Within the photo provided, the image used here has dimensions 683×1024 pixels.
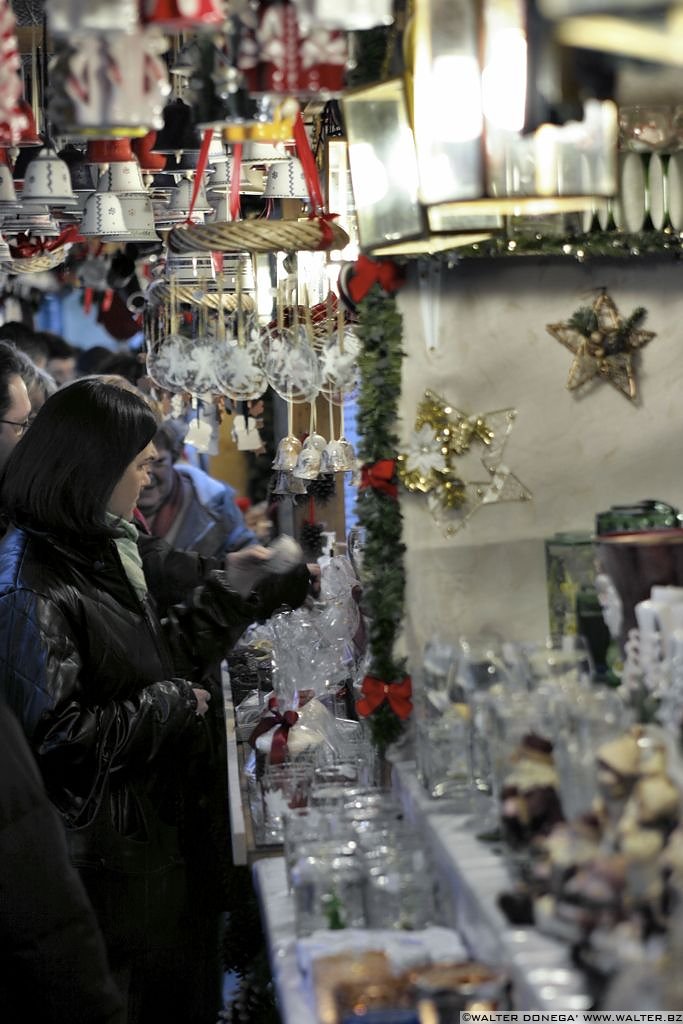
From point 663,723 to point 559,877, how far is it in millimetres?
331

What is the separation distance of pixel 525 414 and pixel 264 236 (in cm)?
68

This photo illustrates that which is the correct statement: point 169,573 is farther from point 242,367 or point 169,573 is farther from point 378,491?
point 378,491

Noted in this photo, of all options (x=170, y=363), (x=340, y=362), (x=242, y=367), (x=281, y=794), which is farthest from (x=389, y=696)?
(x=170, y=363)

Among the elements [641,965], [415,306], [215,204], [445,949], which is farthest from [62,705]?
[215,204]

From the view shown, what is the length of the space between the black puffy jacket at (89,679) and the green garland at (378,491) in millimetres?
845

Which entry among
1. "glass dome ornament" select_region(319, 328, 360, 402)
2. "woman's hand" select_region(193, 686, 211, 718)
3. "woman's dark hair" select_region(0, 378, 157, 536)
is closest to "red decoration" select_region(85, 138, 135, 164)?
"glass dome ornament" select_region(319, 328, 360, 402)

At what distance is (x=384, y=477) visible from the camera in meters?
3.06

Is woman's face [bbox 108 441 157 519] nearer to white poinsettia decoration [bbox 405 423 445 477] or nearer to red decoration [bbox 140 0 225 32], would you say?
white poinsettia decoration [bbox 405 423 445 477]

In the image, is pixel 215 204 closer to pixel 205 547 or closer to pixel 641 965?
pixel 205 547

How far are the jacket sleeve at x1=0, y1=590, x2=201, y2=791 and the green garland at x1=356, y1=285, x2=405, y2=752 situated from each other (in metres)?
0.84

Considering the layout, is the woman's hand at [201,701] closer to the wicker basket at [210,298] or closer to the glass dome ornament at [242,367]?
the glass dome ornament at [242,367]

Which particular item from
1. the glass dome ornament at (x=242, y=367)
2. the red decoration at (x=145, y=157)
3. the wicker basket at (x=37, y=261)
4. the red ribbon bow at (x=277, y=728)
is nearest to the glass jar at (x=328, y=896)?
the red ribbon bow at (x=277, y=728)

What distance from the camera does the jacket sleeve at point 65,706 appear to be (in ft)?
11.6

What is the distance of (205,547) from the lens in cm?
732
